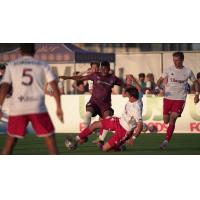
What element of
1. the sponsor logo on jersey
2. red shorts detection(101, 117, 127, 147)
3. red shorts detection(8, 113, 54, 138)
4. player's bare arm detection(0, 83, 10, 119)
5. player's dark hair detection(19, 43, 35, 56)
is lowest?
red shorts detection(101, 117, 127, 147)

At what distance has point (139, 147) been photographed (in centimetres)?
2191

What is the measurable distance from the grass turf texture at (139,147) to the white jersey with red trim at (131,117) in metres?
0.56

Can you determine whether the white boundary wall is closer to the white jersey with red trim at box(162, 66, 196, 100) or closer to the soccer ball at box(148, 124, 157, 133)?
the soccer ball at box(148, 124, 157, 133)

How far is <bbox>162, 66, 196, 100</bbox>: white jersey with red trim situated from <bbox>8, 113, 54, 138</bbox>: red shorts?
723 cm

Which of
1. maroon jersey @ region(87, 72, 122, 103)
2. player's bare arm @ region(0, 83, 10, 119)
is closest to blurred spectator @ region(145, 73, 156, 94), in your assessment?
maroon jersey @ region(87, 72, 122, 103)

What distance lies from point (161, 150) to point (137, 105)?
118 cm

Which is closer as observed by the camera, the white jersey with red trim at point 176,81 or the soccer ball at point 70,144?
the soccer ball at point 70,144

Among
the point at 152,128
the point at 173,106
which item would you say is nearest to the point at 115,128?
the point at 173,106

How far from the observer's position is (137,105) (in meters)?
20.5

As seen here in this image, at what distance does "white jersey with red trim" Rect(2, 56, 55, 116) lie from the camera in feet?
50.3

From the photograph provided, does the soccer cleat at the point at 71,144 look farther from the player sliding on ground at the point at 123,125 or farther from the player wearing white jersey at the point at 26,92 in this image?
the player wearing white jersey at the point at 26,92

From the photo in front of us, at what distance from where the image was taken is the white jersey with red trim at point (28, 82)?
50.3 feet

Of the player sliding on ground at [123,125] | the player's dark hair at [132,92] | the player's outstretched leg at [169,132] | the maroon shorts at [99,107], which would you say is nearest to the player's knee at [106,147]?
the player sliding on ground at [123,125]
